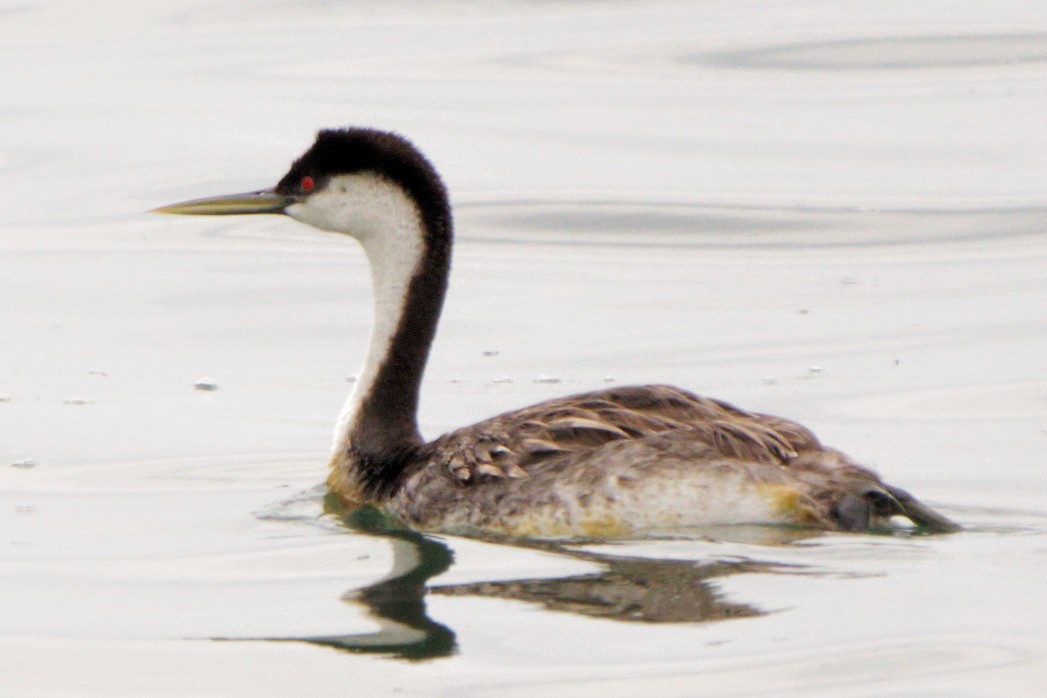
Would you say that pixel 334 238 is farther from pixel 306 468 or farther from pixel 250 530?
pixel 250 530

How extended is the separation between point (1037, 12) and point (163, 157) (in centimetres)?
930

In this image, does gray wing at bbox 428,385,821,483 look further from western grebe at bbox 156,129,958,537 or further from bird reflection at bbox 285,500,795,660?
bird reflection at bbox 285,500,795,660

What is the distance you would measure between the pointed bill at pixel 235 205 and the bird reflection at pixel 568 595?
2.09 meters

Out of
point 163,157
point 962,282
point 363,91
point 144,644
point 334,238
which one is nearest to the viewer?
point 144,644

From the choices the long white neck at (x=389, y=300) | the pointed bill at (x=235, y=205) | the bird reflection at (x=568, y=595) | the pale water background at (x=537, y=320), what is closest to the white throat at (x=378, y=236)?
the long white neck at (x=389, y=300)

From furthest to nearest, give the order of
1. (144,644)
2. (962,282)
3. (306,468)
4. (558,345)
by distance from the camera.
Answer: (962,282), (558,345), (306,468), (144,644)

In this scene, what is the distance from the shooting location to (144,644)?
272 inches

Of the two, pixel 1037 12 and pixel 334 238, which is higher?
pixel 1037 12

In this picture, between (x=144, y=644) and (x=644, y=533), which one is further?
(x=644, y=533)

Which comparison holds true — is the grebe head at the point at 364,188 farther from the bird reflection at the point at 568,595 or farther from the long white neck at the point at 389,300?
the bird reflection at the point at 568,595

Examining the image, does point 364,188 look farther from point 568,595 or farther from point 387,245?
point 568,595

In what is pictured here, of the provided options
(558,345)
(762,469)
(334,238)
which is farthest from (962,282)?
(762,469)

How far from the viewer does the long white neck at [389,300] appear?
8.97 m

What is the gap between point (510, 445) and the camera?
8.20 meters
